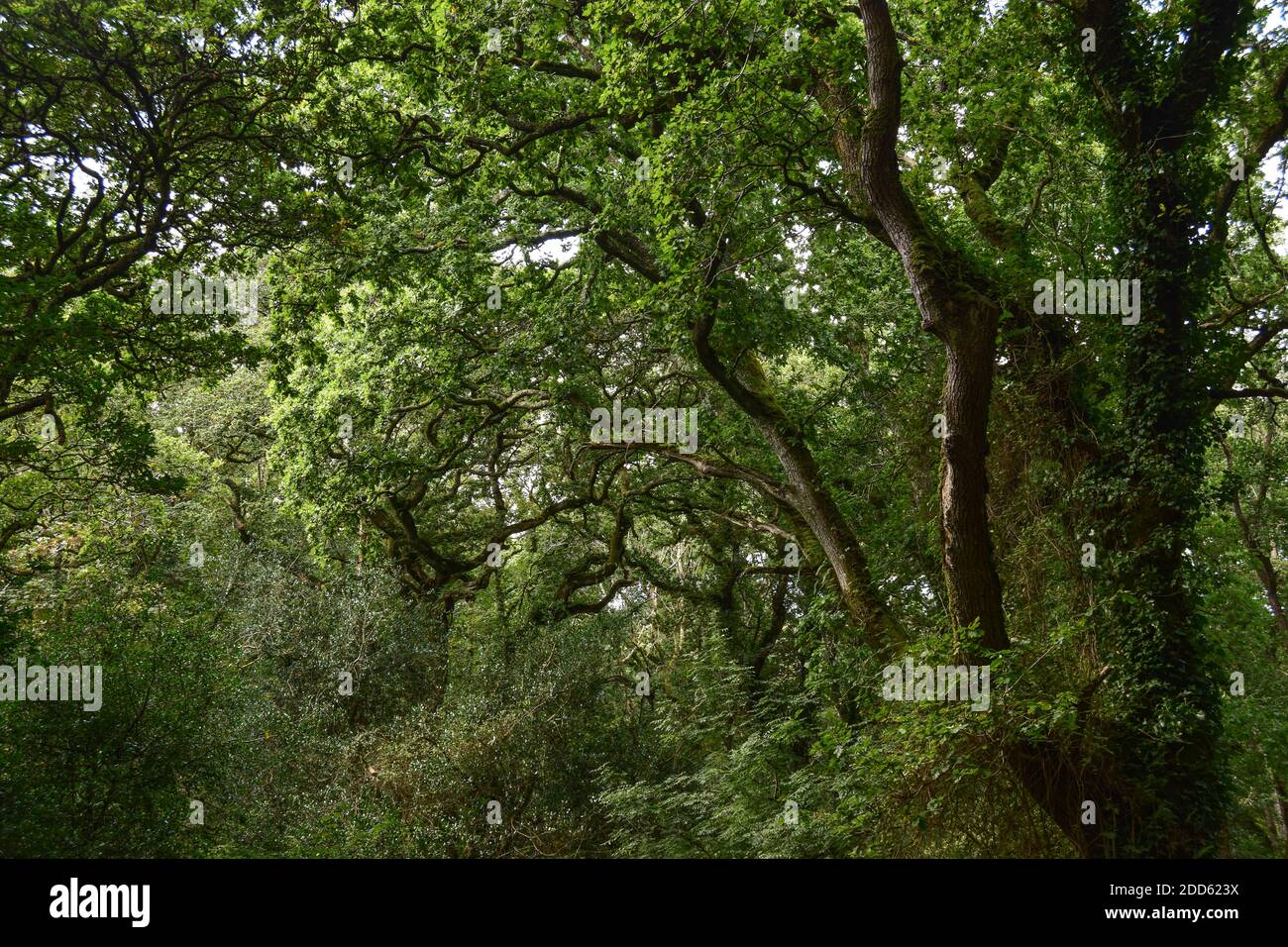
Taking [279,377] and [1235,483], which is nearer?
[1235,483]

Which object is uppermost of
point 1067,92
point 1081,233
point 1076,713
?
point 1067,92

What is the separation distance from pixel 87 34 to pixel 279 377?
3834 mm

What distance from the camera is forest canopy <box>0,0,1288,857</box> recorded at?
6.31 meters

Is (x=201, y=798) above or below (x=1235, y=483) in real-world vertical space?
below

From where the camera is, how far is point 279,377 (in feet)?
33.2

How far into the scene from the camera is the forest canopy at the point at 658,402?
6309 mm

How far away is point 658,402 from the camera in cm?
1297

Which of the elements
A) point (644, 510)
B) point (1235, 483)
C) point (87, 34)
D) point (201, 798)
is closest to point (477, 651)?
point (644, 510)

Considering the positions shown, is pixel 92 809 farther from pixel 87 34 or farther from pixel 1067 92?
pixel 1067 92
